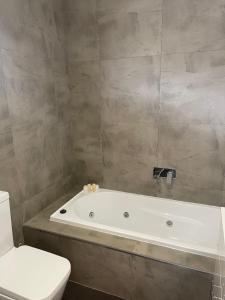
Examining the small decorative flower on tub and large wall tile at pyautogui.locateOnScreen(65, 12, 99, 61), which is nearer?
large wall tile at pyautogui.locateOnScreen(65, 12, 99, 61)

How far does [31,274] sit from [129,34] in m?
2.09

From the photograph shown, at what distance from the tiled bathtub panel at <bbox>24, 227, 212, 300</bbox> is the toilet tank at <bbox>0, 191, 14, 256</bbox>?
315 millimetres

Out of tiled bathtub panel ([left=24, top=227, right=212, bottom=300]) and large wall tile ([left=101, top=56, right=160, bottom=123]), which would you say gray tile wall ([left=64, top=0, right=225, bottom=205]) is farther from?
tiled bathtub panel ([left=24, top=227, right=212, bottom=300])

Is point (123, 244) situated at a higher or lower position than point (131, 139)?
lower

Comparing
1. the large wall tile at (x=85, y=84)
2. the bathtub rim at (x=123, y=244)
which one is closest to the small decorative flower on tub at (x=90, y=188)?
the bathtub rim at (x=123, y=244)

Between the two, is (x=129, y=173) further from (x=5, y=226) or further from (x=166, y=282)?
(x=5, y=226)

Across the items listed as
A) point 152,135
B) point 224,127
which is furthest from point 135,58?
point 224,127

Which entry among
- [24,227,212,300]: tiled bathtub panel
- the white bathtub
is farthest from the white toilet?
the white bathtub

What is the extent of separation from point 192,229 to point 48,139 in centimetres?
163

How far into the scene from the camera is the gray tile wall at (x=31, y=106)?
1.71 m

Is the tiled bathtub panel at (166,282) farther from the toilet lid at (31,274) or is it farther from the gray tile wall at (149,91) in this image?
the gray tile wall at (149,91)

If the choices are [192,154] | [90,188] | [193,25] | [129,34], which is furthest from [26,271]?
[193,25]

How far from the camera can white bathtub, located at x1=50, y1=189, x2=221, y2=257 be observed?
1981 millimetres

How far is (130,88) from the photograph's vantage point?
2207 mm
